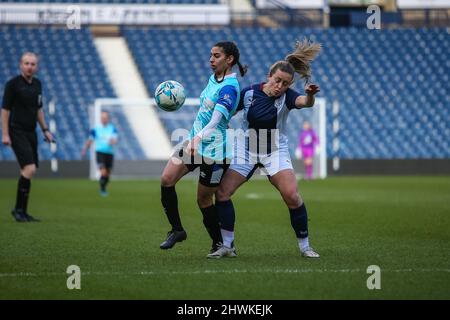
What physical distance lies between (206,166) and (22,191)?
516 cm

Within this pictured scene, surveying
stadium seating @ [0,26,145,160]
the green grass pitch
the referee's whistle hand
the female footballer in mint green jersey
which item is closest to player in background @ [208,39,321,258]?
the female footballer in mint green jersey

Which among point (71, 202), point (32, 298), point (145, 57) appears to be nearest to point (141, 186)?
point (71, 202)

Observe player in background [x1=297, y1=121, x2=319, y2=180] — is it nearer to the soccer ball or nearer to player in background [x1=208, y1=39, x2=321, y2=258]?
player in background [x1=208, y1=39, x2=321, y2=258]

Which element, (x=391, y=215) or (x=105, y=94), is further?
(x=105, y=94)

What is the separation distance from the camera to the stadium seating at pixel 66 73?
30.1 m

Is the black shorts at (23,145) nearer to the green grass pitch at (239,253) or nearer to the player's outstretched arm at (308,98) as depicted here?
the green grass pitch at (239,253)

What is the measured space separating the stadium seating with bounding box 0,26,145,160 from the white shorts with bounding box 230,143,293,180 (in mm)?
21004

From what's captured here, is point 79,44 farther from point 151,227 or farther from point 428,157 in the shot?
point 151,227

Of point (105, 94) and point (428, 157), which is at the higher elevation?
point (105, 94)

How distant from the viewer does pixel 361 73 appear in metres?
33.4

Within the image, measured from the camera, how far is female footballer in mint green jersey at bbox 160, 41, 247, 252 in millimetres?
8320

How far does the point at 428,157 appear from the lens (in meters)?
31.7
